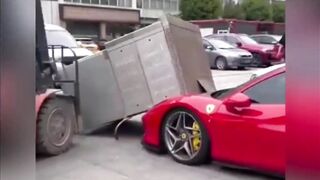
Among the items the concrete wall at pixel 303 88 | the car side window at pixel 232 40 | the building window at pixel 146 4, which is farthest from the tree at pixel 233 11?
the concrete wall at pixel 303 88

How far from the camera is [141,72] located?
669 cm

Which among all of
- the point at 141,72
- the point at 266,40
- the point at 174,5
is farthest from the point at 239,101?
the point at 174,5

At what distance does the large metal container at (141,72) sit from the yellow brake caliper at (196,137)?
1.15m

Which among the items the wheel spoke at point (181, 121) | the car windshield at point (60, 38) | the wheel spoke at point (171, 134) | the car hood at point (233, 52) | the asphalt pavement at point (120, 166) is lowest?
the asphalt pavement at point (120, 166)

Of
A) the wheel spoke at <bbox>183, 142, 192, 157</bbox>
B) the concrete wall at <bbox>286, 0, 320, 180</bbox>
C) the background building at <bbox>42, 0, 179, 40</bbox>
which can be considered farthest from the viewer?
the background building at <bbox>42, 0, 179, 40</bbox>

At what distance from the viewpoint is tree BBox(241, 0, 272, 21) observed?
5372cm

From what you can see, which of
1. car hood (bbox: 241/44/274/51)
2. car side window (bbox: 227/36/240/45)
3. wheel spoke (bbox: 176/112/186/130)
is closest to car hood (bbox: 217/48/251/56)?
car hood (bbox: 241/44/274/51)

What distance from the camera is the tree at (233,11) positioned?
55031mm

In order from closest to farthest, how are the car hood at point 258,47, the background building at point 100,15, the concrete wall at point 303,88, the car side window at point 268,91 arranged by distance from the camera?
the concrete wall at point 303,88 → the car side window at point 268,91 → the car hood at point 258,47 → the background building at point 100,15

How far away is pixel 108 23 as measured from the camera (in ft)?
167

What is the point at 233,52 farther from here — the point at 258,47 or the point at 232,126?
the point at 232,126

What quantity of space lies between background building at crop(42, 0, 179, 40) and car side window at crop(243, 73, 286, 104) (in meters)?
40.9

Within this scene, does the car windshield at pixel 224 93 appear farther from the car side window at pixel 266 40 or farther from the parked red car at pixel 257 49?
the car side window at pixel 266 40

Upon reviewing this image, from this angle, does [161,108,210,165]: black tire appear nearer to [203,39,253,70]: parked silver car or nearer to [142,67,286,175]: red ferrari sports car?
[142,67,286,175]: red ferrari sports car
